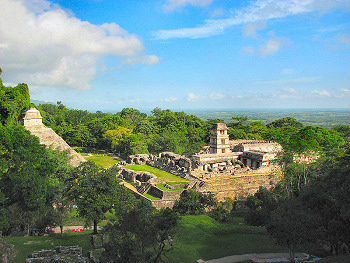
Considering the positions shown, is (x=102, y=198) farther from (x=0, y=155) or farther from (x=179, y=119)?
(x=179, y=119)

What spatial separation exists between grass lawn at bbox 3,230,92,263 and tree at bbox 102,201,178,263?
6384mm

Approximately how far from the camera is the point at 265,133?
62125 mm

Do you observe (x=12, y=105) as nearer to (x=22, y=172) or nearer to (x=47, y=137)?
(x=47, y=137)

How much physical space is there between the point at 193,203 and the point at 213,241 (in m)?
7.73

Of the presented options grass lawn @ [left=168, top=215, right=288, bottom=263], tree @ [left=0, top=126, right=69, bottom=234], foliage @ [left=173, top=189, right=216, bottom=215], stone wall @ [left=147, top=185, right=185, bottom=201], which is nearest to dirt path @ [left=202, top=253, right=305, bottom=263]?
grass lawn @ [left=168, top=215, right=288, bottom=263]

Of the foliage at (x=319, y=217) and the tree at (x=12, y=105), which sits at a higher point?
the tree at (x=12, y=105)

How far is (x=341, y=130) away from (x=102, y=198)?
60.8 meters

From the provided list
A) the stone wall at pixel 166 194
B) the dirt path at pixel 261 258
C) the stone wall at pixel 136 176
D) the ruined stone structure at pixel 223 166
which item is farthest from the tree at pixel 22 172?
the stone wall at pixel 136 176

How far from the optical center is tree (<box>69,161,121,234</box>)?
56.7 ft

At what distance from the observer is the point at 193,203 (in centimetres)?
2566

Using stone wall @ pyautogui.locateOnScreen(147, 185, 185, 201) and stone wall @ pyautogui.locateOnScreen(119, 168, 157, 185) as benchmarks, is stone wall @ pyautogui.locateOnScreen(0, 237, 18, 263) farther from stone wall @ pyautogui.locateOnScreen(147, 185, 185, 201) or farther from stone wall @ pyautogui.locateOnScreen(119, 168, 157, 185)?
stone wall @ pyautogui.locateOnScreen(119, 168, 157, 185)

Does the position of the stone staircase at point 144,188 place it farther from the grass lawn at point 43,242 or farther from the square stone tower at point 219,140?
the square stone tower at point 219,140

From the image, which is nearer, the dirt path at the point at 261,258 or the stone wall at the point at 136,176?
the dirt path at the point at 261,258

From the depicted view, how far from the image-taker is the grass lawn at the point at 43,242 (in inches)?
584
